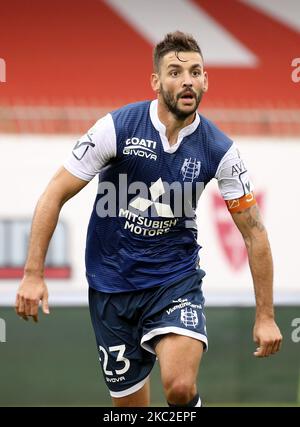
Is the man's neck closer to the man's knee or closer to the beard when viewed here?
the beard

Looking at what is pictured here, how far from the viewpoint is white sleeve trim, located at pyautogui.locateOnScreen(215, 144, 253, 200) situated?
5621mm

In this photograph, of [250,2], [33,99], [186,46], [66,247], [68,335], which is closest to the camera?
[186,46]

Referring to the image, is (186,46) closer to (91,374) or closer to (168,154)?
(168,154)

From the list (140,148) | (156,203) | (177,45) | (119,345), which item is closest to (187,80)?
(177,45)

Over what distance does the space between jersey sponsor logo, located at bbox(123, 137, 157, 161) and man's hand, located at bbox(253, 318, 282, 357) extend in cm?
109

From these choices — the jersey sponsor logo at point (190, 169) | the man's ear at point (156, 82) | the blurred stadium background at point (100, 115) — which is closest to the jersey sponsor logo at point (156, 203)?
the jersey sponsor logo at point (190, 169)

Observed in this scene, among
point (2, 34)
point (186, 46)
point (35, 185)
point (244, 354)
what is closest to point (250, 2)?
point (2, 34)

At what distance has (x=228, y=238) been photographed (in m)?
10.8

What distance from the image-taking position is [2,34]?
12773mm

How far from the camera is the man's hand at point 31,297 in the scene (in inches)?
208

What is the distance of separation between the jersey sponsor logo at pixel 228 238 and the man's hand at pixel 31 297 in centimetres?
547

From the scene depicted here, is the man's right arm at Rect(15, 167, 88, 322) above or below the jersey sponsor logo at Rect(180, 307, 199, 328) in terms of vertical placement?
above

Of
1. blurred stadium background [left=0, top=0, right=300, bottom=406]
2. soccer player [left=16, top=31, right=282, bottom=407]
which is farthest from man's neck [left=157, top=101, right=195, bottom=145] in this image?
blurred stadium background [left=0, top=0, right=300, bottom=406]
